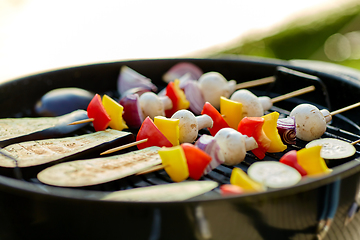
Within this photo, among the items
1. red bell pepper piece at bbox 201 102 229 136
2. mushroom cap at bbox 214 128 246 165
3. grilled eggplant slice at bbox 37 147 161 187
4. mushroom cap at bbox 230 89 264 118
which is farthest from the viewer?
mushroom cap at bbox 230 89 264 118

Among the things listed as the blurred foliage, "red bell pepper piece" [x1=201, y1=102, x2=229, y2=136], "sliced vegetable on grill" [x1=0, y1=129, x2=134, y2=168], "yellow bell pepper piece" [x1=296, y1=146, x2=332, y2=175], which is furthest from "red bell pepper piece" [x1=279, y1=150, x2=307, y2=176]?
the blurred foliage

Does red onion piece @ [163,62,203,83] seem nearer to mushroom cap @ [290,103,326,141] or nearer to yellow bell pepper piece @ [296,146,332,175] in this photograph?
mushroom cap @ [290,103,326,141]

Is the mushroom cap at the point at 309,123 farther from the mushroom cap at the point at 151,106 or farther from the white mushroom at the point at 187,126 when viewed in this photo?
the mushroom cap at the point at 151,106

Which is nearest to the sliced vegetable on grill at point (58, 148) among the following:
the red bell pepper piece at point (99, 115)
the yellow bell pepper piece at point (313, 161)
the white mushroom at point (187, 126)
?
the red bell pepper piece at point (99, 115)

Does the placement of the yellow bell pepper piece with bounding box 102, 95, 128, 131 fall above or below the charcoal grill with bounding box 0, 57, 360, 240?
above

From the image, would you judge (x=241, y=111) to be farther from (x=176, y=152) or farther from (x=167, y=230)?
(x=167, y=230)
